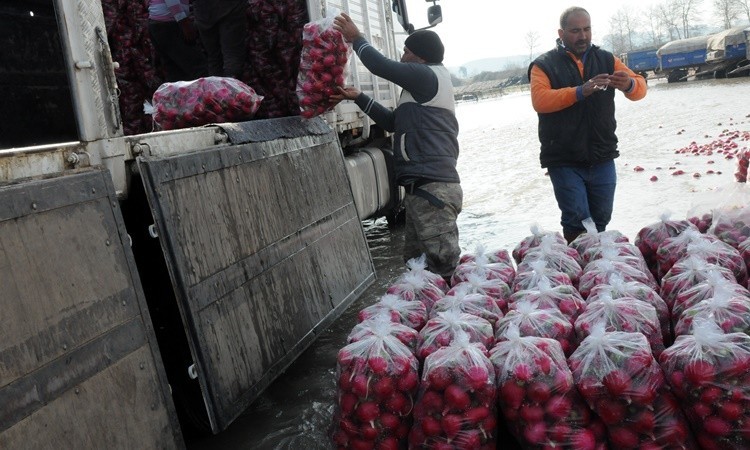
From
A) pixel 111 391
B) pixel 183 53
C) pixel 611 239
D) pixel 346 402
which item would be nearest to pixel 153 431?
pixel 111 391

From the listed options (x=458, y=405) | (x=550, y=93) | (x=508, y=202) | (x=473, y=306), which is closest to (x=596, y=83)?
(x=550, y=93)

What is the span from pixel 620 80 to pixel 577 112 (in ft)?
1.26

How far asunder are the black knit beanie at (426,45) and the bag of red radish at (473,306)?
6.65 ft

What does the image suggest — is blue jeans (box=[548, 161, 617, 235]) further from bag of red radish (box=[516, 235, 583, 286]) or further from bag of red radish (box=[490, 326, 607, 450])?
bag of red radish (box=[490, 326, 607, 450])

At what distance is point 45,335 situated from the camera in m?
2.25

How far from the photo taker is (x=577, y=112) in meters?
5.14

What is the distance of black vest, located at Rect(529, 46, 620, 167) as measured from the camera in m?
5.13

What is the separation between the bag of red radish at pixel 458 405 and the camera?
258 cm

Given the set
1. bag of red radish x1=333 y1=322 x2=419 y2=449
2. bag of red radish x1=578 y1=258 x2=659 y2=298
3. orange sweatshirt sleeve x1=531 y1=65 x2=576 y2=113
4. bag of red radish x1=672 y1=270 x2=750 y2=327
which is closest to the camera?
bag of red radish x1=333 y1=322 x2=419 y2=449

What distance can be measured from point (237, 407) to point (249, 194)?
3.84 ft

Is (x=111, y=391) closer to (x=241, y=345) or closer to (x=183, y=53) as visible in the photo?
(x=241, y=345)

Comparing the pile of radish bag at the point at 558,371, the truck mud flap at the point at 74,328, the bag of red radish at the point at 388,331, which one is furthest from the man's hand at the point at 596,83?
the truck mud flap at the point at 74,328

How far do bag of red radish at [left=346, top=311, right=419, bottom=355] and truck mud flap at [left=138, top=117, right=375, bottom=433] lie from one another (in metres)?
0.65

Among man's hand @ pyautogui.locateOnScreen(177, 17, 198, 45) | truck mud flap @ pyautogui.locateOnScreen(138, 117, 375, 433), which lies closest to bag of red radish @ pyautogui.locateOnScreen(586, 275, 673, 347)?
truck mud flap @ pyautogui.locateOnScreen(138, 117, 375, 433)
